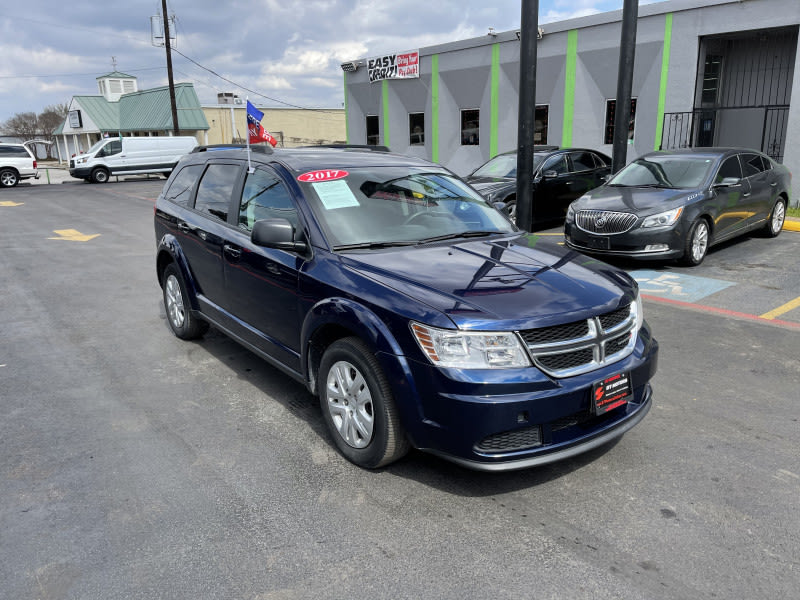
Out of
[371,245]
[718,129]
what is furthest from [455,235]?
[718,129]

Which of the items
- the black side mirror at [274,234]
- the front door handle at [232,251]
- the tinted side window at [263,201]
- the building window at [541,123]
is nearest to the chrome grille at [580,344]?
the black side mirror at [274,234]

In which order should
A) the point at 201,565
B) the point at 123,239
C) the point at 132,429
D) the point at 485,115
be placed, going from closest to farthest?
1. the point at 201,565
2. the point at 132,429
3. the point at 123,239
4. the point at 485,115

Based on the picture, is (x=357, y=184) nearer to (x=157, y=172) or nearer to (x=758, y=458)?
(x=758, y=458)

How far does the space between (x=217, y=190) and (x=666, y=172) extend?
705 centimetres

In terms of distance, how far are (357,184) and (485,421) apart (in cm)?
205

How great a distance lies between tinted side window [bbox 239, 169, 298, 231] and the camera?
14.0ft

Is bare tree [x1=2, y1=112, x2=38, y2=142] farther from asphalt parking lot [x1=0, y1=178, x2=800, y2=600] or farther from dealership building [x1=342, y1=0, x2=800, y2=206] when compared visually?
asphalt parking lot [x1=0, y1=178, x2=800, y2=600]

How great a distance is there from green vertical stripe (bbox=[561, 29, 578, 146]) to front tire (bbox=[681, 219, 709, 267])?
997cm

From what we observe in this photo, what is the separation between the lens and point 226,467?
12.1 feet

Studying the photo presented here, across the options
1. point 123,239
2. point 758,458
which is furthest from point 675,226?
point 123,239

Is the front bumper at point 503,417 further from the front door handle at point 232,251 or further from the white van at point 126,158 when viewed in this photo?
the white van at point 126,158

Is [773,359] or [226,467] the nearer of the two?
[226,467]

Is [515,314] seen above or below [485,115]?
below

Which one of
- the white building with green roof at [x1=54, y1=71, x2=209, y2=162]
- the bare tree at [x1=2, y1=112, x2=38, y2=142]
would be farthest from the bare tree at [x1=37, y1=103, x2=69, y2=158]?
the white building with green roof at [x1=54, y1=71, x2=209, y2=162]
